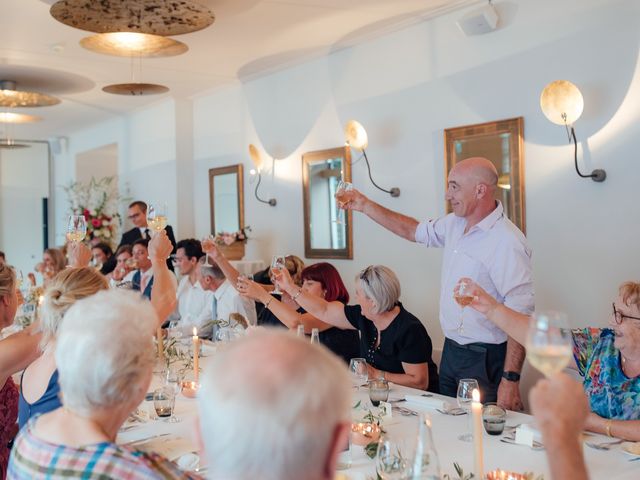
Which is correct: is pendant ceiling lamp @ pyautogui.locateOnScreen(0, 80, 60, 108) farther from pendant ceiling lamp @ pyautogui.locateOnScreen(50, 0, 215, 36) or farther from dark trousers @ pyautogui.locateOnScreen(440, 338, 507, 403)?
dark trousers @ pyautogui.locateOnScreen(440, 338, 507, 403)

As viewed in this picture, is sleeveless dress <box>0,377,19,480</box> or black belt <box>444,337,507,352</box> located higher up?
black belt <box>444,337,507,352</box>

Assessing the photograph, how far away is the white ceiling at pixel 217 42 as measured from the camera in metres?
4.90

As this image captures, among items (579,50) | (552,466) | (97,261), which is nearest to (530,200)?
(579,50)

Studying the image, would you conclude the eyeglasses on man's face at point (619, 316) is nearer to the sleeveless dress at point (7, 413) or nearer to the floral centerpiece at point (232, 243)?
the sleeveless dress at point (7, 413)

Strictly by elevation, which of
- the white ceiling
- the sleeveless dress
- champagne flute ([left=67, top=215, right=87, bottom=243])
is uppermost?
the white ceiling

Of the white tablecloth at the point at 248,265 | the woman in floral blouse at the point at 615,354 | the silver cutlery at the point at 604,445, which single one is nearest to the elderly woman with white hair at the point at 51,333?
the woman in floral blouse at the point at 615,354

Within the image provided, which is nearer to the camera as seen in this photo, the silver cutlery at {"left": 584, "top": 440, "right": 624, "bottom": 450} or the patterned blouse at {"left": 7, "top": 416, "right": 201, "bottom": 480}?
the patterned blouse at {"left": 7, "top": 416, "right": 201, "bottom": 480}

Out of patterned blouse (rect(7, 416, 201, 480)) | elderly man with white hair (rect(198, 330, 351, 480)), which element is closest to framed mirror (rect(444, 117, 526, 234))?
patterned blouse (rect(7, 416, 201, 480))

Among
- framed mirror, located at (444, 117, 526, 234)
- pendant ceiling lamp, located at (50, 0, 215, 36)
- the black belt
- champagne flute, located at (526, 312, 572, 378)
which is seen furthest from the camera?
framed mirror, located at (444, 117, 526, 234)

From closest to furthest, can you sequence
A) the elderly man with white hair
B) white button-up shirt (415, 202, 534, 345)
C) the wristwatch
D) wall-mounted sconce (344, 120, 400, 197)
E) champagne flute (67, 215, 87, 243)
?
1. the elderly man with white hair
2. the wristwatch
3. white button-up shirt (415, 202, 534, 345)
4. champagne flute (67, 215, 87, 243)
5. wall-mounted sconce (344, 120, 400, 197)

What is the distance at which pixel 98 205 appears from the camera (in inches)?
410

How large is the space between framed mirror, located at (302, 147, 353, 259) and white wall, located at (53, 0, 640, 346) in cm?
11

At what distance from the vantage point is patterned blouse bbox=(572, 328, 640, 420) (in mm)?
2422

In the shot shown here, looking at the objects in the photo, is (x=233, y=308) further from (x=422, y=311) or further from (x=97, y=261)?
(x=97, y=261)
